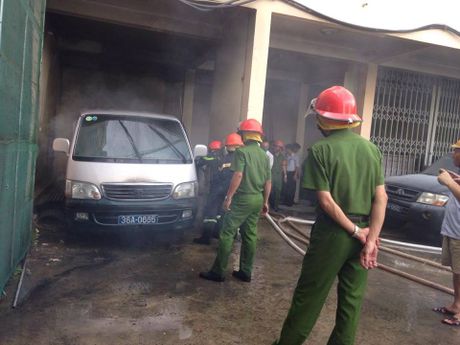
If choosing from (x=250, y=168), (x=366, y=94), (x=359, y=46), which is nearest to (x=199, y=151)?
(x=250, y=168)

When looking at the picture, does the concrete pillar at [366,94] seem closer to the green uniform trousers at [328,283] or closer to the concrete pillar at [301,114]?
the concrete pillar at [301,114]

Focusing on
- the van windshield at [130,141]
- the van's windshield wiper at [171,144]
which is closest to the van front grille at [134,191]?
the van windshield at [130,141]

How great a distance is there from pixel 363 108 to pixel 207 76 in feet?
15.3

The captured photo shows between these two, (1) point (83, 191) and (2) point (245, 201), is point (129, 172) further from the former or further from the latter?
(2) point (245, 201)

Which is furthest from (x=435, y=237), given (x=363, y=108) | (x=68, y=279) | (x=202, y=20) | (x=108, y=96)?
(x=108, y=96)

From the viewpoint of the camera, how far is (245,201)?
13.9 feet

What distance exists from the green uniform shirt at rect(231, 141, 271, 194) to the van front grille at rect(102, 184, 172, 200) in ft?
4.14

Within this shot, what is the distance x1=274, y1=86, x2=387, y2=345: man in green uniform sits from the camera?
2510 mm

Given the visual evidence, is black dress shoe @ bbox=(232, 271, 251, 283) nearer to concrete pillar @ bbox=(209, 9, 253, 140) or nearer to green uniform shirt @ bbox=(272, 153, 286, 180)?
concrete pillar @ bbox=(209, 9, 253, 140)

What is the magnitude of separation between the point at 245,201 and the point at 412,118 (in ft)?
22.9

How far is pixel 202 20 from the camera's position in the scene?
8188mm

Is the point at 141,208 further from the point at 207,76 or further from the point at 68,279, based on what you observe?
the point at 207,76

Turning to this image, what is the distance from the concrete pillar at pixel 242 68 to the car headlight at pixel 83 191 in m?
2.85

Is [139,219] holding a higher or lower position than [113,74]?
lower
